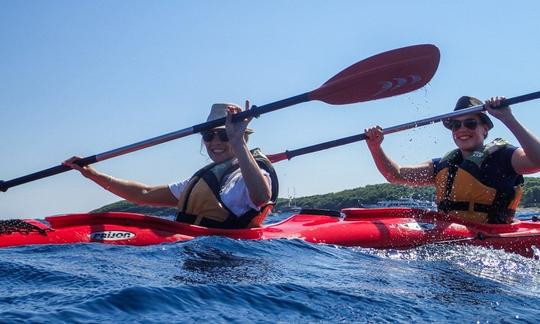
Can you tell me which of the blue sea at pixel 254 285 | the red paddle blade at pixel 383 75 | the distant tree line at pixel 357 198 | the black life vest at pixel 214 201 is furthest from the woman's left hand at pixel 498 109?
the distant tree line at pixel 357 198

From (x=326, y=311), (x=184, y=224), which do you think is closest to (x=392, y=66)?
(x=184, y=224)

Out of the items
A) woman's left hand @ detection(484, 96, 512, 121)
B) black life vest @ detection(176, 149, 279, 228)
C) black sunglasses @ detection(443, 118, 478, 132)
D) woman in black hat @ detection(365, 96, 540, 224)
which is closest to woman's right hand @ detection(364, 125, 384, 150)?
woman in black hat @ detection(365, 96, 540, 224)

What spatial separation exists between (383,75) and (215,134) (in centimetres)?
189

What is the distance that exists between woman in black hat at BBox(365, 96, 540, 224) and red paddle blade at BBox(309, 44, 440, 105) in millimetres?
401

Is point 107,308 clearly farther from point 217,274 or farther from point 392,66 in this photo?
point 392,66

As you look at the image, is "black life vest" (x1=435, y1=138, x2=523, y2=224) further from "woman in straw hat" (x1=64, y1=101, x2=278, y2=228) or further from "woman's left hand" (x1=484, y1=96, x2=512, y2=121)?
"woman in straw hat" (x1=64, y1=101, x2=278, y2=228)

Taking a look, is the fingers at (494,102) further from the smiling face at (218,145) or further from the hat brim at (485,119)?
the smiling face at (218,145)

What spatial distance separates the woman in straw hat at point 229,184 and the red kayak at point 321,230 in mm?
157

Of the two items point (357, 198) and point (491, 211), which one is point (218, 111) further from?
point (357, 198)

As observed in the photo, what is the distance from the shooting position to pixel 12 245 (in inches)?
172

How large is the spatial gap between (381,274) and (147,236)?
1781mm

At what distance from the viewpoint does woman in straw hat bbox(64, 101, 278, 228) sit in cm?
454

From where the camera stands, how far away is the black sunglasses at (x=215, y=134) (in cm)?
526

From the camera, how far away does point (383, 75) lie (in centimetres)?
611
